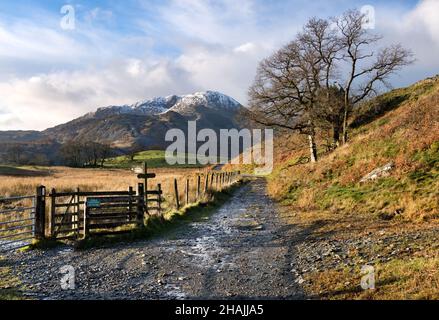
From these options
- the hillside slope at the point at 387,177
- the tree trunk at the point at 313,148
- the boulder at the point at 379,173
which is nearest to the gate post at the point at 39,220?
the hillside slope at the point at 387,177

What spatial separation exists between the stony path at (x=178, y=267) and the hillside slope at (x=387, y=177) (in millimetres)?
4377

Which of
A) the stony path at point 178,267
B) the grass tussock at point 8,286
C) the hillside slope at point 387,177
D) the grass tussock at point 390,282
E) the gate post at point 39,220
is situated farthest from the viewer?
the hillside slope at point 387,177

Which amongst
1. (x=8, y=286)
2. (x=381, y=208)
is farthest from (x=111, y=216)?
(x=381, y=208)

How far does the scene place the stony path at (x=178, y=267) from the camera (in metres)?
8.41

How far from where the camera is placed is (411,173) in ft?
58.8

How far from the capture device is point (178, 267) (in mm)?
10484

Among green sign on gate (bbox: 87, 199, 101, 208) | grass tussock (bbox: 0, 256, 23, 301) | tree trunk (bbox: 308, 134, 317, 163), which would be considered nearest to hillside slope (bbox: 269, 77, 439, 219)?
tree trunk (bbox: 308, 134, 317, 163)

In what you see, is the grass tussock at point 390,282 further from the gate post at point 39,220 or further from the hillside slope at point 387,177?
the gate post at point 39,220

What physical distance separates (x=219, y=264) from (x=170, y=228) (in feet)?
21.1

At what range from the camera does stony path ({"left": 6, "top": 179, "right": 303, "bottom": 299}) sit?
8.41 metres
